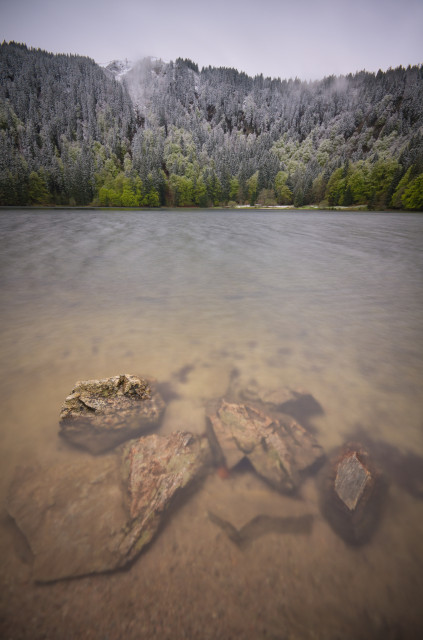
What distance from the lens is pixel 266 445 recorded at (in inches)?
133

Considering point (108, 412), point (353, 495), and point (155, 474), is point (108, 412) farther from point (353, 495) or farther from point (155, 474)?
point (353, 495)

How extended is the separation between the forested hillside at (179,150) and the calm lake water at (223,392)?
86.8 meters

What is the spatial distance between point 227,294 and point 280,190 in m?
108

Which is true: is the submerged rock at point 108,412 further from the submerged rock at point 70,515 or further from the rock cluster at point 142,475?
the submerged rock at point 70,515

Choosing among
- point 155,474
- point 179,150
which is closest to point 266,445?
point 155,474

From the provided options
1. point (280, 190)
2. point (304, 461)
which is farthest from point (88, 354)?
point (280, 190)

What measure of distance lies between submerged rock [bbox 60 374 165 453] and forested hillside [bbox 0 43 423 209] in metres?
92.3

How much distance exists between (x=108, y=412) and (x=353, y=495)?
334cm

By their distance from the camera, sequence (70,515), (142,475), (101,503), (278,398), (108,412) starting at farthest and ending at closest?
(278,398)
(108,412)
(142,475)
(101,503)
(70,515)

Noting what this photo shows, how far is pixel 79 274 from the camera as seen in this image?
10.9 meters

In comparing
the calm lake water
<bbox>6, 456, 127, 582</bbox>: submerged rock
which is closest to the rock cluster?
<bbox>6, 456, 127, 582</bbox>: submerged rock

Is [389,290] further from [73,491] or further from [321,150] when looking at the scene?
[321,150]

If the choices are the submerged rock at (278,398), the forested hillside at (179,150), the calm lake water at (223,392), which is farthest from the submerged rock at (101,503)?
the forested hillside at (179,150)

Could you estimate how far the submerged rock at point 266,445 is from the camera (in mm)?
3131
